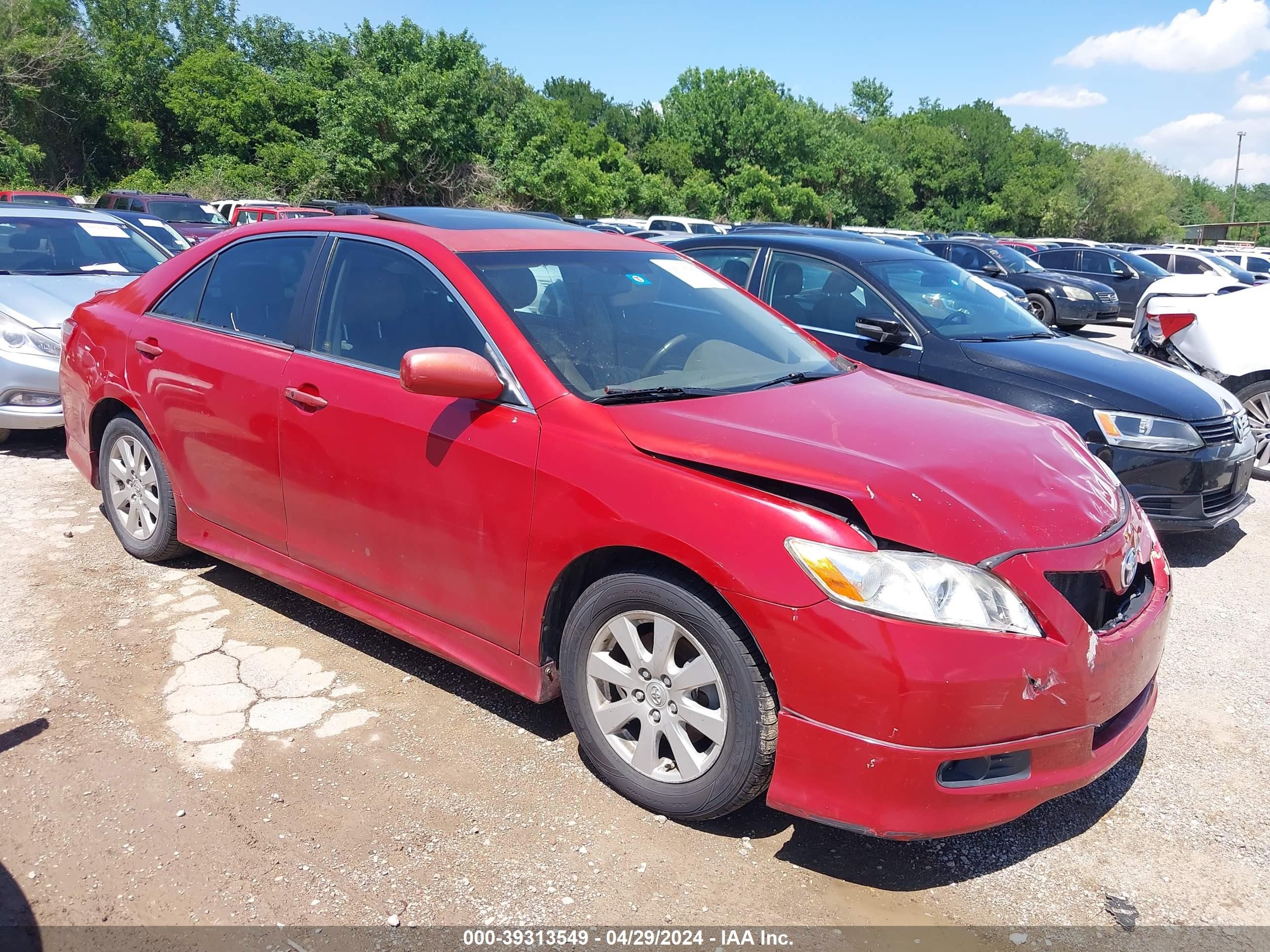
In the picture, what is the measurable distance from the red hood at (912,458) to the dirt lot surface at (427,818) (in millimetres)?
981

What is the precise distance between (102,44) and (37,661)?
45.4 m

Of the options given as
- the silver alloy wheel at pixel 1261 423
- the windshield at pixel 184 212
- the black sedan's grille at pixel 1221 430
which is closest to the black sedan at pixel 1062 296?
the silver alloy wheel at pixel 1261 423

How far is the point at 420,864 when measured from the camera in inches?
106

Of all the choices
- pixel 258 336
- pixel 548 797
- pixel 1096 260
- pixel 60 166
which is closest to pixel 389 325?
pixel 258 336

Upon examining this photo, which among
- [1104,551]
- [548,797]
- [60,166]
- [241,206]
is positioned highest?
[60,166]

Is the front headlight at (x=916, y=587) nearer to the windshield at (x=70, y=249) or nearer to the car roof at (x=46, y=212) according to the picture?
the windshield at (x=70, y=249)

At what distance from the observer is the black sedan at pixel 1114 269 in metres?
21.0

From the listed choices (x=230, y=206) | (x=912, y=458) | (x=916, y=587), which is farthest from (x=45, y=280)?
(x=230, y=206)

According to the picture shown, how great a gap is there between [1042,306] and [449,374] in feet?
59.2

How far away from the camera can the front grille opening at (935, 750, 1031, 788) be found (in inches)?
97.7

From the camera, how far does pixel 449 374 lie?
3.00 m

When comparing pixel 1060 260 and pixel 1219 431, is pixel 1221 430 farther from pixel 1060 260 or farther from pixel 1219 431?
pixel 1060 260

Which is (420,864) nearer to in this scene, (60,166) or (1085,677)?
(1085,677)

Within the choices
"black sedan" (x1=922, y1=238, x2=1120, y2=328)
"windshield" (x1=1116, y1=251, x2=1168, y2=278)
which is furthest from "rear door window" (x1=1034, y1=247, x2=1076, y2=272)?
"black sedan" (x1=922, y1=238, x2=1120, y2=328)
